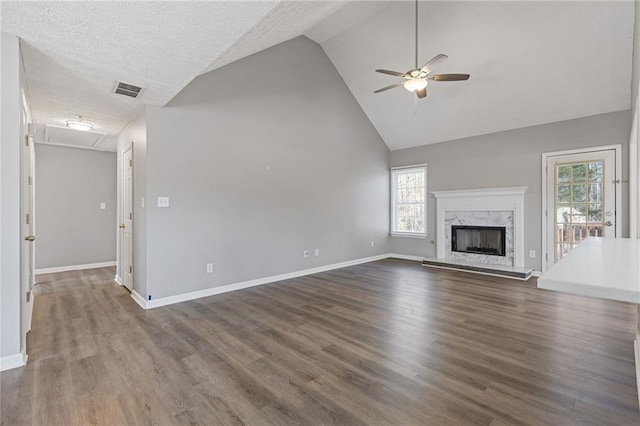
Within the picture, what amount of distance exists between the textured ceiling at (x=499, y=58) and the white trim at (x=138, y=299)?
4869 millimetres

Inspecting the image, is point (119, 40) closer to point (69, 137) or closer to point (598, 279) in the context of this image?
point (598, 279)

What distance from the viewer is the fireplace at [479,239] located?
573 centimetres

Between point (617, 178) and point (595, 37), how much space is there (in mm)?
2120

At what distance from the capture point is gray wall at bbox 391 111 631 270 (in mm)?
4660

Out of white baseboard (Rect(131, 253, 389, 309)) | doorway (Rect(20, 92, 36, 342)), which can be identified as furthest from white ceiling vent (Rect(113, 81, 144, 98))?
white baseboard (Rect(131, 253, 389, 309))

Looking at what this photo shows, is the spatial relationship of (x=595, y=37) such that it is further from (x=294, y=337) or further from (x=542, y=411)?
(x=294, y=337)

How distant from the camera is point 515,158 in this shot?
18.0 ft

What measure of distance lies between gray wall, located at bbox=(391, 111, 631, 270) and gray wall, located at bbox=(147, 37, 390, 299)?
1.38 meters

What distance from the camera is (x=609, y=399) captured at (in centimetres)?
183

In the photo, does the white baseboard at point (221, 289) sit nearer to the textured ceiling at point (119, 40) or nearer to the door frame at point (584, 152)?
the textured ceiling at point (119, 40)

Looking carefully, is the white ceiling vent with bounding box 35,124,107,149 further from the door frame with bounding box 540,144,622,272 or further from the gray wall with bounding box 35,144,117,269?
the door frame with bounding box 540,144,622,272

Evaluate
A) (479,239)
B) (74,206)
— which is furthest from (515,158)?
(74,206)

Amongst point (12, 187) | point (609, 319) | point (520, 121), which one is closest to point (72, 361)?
point (12, 187)

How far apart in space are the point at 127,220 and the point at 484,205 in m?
6.27
